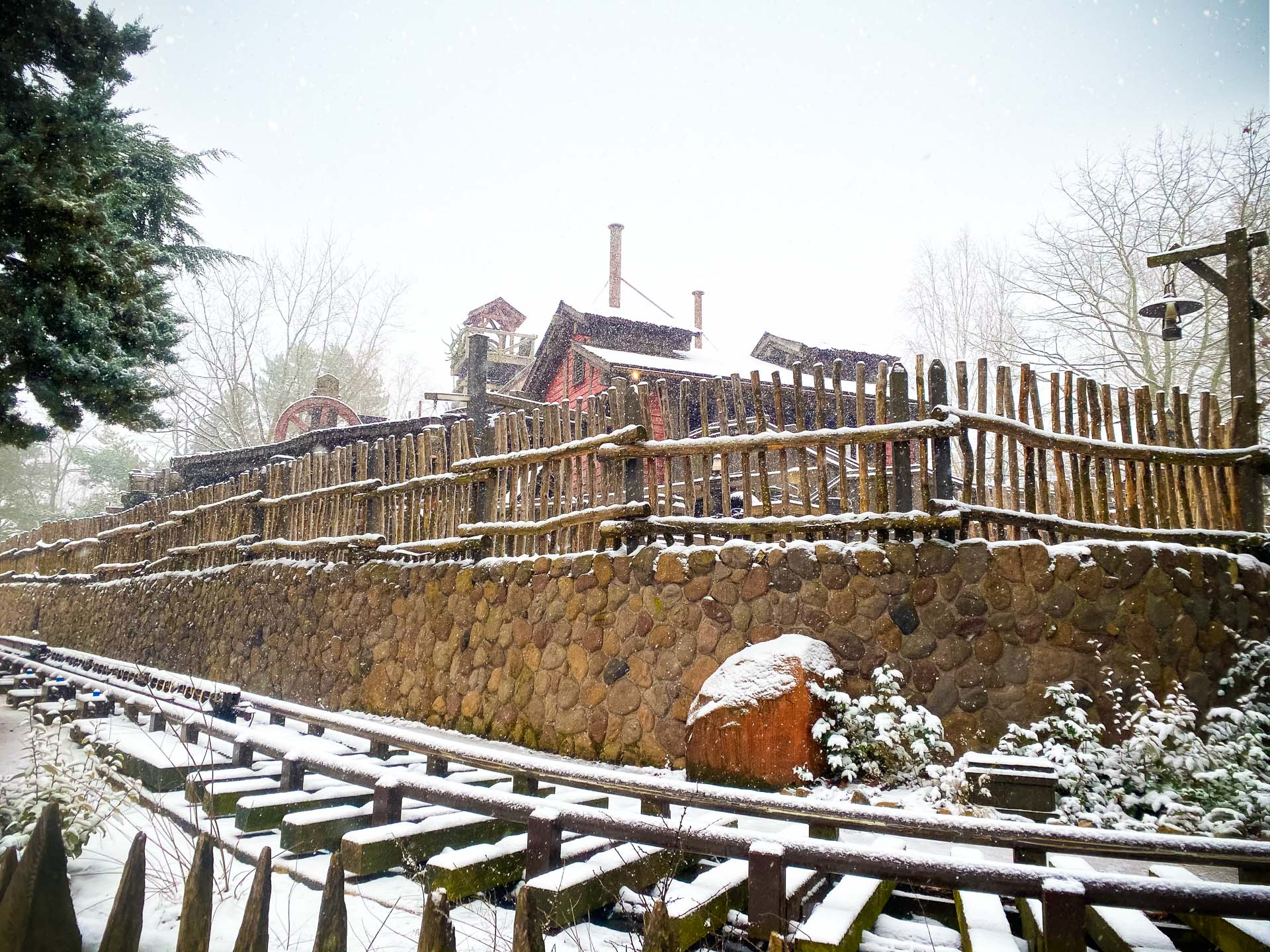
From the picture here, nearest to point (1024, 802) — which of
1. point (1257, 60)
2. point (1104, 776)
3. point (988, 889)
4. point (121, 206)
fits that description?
point (1104, 776)

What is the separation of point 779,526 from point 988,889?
3.55m

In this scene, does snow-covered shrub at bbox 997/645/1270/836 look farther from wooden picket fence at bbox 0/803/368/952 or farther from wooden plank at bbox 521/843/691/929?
wooden picket fence at bbox 0/803/368/952

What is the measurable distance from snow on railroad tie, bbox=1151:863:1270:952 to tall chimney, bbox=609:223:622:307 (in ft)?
88.6

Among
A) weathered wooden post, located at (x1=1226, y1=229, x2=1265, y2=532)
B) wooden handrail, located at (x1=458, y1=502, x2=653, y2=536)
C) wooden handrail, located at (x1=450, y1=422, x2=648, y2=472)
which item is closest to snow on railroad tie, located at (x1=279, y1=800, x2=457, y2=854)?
wooden handrail, located at (x1=458, y1=502, x2=653, y2=536)

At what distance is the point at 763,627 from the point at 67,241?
28.5ft

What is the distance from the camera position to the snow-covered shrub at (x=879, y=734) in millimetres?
4535

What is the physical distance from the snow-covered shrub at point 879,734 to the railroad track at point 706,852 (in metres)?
0.76

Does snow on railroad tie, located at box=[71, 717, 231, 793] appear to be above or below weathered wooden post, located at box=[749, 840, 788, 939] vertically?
below

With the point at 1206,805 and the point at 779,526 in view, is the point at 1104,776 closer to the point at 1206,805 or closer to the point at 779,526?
the point at 1206,805

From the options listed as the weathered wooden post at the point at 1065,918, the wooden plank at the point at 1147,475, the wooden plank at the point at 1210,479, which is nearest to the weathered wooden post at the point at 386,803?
the weathered wooden post at the point at 1065,918

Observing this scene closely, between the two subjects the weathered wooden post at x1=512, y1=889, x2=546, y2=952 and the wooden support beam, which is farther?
the wooden support beam

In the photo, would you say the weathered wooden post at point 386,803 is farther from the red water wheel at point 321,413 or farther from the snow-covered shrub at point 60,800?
→ the red water wheel at point 321,413

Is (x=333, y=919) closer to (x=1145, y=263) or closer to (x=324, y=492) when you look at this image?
(x=324, y=492)

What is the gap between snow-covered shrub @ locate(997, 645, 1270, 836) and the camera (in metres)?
4.00
